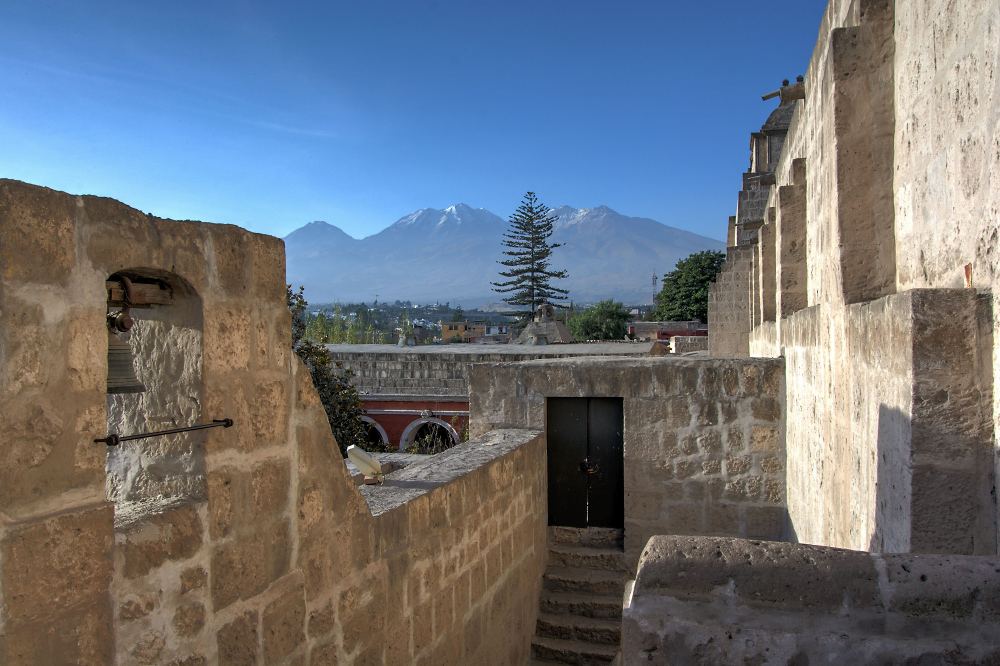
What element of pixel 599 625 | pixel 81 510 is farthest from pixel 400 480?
pixel 599 625

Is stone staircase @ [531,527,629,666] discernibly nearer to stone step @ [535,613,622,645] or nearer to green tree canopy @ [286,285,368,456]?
stone step @ [535,613,622,645]

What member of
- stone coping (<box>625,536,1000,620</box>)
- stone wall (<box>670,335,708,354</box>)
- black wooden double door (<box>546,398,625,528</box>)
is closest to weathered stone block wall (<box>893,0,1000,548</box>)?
stone coping (<box>625,536,1000,620</box>)

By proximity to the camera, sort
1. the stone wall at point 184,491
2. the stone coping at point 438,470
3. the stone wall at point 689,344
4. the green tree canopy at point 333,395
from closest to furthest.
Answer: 1. the stone wall at point 184,491
2. the stone coping at point 438,470
3. the green tree canopy at point 333,395
4. the stone wall at point 689,344

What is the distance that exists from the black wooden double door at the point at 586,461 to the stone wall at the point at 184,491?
7.75 feet

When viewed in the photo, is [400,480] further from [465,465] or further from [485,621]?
[485,621]

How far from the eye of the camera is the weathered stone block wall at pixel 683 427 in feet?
16.4

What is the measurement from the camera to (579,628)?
16.3ft

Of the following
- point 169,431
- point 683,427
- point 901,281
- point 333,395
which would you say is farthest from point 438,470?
point 333,395

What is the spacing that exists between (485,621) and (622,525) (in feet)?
6.23

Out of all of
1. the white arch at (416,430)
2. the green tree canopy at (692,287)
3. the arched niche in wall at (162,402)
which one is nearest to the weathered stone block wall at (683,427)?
the arched niche in wall at (162,402)

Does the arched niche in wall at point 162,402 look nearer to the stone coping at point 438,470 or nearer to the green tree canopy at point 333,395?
the stone coping at point 438,470

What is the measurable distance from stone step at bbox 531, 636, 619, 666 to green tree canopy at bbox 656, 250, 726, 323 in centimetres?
3767

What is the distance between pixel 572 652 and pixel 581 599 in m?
0.40

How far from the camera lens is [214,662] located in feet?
6.58
